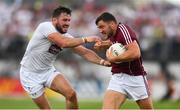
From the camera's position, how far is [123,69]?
40.0 ft

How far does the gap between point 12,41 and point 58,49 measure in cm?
1095

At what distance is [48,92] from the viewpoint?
24.2 metres

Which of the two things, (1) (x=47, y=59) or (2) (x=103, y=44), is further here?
(1) (x=47, y=59)

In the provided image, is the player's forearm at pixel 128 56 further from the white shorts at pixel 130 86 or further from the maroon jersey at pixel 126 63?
the white shorts at pixel 130 86

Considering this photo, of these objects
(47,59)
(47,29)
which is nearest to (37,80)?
(47,59)

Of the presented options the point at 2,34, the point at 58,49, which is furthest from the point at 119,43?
the point at 2,34

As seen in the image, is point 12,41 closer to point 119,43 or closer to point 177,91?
point 177,91

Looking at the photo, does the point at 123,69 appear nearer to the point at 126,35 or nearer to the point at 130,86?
the point at 130,86

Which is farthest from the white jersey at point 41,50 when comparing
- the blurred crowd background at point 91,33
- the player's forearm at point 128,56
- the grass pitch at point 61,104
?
the blurred crowd background at point 91,33

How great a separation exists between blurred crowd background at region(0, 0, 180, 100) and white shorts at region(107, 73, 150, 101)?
1073 cm

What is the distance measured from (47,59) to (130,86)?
2373 mm

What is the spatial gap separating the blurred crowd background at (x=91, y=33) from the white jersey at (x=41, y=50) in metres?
9.57

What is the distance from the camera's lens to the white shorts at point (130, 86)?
1215 centimetres

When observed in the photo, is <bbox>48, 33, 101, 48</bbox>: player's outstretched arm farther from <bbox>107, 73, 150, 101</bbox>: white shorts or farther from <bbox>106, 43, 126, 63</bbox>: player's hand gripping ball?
<bbox>107, 73, 150, 101</bbox>: white shorts
